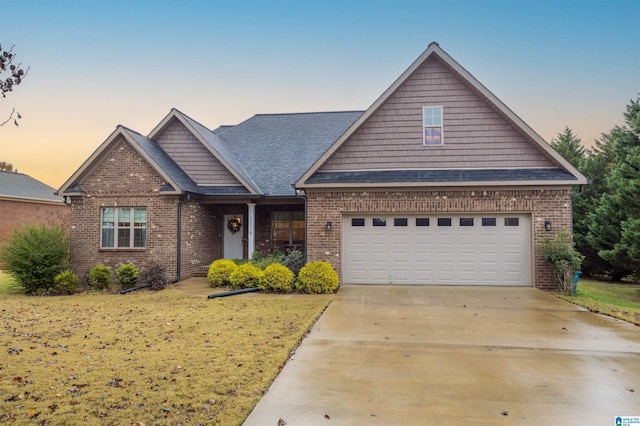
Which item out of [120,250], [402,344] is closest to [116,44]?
[120,250]

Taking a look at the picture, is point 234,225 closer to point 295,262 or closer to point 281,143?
point 281,143

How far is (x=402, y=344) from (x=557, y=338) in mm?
2754

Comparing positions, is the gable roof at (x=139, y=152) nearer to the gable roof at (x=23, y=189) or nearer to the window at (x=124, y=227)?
the window at (x=124, y=227)

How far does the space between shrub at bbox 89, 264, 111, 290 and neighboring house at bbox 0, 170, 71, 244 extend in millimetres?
12097

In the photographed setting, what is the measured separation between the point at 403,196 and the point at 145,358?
28.9 ft

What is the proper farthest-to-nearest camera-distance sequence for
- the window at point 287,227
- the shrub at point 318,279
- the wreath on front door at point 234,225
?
the wreath on front door at point 234,225 → the window at point 287,227 → the shrub at point 318,279

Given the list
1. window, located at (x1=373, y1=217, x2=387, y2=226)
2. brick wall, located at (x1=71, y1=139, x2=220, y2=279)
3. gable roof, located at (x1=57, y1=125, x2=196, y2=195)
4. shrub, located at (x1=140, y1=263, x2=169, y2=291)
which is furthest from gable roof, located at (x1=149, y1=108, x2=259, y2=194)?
window, located at (x1=373, y1=217, x2=387, y2=226)

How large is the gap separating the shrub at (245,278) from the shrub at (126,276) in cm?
331

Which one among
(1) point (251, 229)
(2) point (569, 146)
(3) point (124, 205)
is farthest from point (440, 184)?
(2) point (569, 146)

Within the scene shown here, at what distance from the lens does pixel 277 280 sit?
11.2m

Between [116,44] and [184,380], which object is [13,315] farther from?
[116,44]

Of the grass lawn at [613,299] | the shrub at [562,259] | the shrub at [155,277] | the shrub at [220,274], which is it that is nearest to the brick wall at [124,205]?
the shrub at [155,277]

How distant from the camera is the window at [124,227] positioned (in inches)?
529

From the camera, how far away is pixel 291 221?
1609 cm
